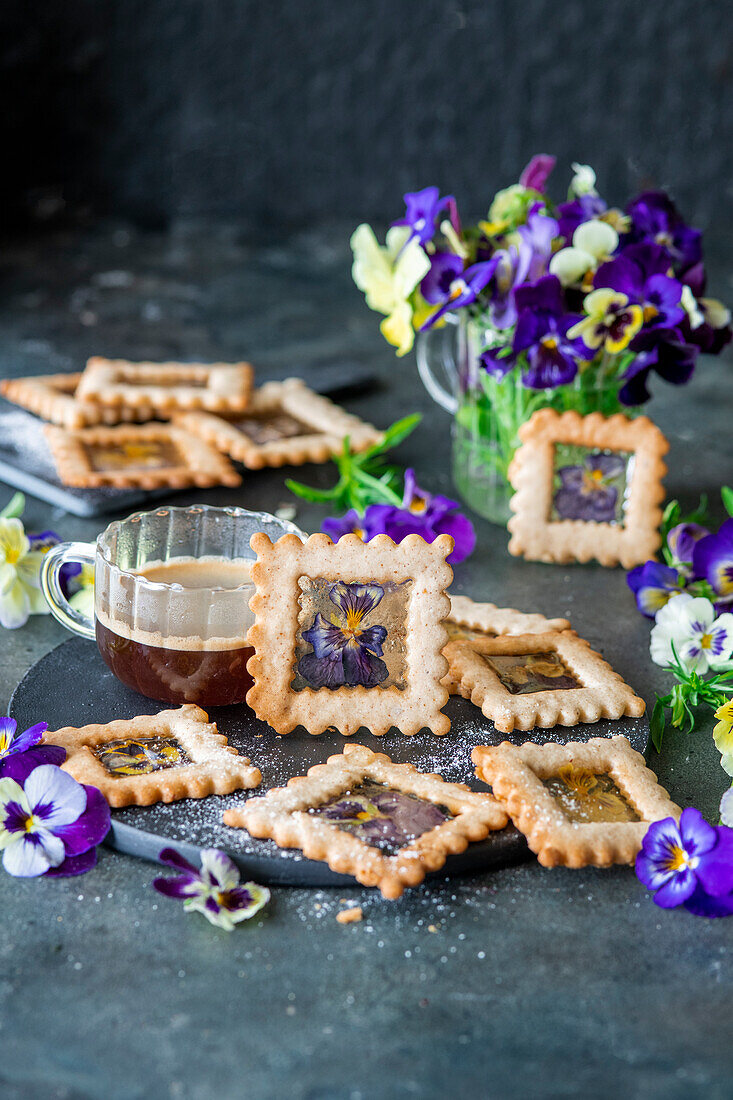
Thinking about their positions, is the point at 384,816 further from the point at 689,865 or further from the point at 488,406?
the point at 488,406

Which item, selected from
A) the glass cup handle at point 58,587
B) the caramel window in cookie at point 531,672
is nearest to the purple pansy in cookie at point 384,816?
the caramel window in cookie at point 531,672

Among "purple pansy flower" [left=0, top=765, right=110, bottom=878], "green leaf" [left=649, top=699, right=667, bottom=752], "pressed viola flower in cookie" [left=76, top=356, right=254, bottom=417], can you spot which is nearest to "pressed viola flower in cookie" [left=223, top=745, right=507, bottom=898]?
"purple pansy flower" [left=0, top=765, right=110, bottom=878]

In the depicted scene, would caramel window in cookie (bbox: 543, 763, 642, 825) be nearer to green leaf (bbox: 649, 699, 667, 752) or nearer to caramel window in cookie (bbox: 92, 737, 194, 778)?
green leaf (bbox: 649, 699, 667, 752)

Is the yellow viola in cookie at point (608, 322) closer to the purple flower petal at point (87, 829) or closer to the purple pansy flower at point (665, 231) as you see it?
the purple pansy flower at point (665, 231)

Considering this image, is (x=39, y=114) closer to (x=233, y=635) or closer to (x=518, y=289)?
(x=518, y=289)

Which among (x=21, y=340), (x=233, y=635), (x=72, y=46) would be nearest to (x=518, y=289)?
(x=233, y=635)

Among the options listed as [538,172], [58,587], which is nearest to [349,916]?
[58,587]
